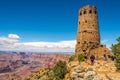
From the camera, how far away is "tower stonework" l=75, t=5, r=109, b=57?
9169cm

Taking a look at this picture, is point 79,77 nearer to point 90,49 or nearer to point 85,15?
point 90,49

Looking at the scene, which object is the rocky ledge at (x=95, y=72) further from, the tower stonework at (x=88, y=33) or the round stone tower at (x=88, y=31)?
the round stone tower at (x=88, y=31)

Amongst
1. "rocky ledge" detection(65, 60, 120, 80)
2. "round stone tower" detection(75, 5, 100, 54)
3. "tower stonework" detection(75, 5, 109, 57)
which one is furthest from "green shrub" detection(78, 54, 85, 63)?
"round stone tower" detection(75, 5, 100, 54)

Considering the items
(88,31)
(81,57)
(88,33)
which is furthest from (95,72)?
(88,31)

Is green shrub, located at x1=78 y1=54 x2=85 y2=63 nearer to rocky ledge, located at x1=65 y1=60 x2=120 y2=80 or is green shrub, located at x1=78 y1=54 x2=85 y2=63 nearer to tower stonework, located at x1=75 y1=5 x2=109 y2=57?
rocky ledge, located at x1=65 y1=60 x2=120 y2=80

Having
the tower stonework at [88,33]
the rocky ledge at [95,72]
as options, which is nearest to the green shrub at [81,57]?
the rocky ledge at [95,72]

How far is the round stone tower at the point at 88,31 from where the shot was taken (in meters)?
91.9

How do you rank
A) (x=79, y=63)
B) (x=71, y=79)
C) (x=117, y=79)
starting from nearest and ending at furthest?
(x=117, y=79)
(x=71, y=79)
(x=79, y=63)

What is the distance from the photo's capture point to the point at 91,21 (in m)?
92.6

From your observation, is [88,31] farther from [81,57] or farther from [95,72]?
[95,72]

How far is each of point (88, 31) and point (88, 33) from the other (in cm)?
97

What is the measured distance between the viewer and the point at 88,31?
92.2m

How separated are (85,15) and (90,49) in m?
16.5

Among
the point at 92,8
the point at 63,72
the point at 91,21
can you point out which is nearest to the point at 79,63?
the point at 63,72
